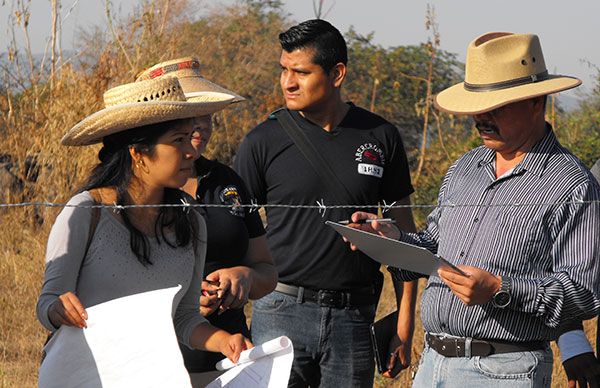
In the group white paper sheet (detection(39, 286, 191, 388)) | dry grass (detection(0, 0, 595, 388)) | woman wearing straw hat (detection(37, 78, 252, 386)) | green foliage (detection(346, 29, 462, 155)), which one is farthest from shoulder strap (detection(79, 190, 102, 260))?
green foliage (detection(346, 29, 462, 155))

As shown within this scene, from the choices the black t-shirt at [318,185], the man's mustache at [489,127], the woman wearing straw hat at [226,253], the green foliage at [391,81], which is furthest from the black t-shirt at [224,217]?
the green foliage at [391,81]

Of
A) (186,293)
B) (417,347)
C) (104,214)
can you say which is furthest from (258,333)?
(417,347)

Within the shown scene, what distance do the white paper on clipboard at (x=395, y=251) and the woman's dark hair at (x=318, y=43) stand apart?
1.43 meters

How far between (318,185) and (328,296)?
45cm

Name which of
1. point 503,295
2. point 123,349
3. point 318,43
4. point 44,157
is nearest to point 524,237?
point 503,295

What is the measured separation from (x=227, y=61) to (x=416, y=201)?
6454 mm

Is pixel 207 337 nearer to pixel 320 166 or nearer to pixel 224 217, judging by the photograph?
pixel 224 217

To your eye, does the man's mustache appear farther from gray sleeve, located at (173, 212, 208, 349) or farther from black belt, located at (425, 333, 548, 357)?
gray sleeve, located at (173, 212, 208, 349)

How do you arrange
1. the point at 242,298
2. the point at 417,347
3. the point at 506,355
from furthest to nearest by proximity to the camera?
the point at 417,347, the point at 242,298, the point at 506,355

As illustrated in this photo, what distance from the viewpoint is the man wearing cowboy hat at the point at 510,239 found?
11.9 ft

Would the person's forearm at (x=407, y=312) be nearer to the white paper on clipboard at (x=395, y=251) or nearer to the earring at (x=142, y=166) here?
the white paper on clipboard at (x=395, y=251)

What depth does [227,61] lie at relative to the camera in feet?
52.3

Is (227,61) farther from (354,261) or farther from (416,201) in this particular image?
(354,261)

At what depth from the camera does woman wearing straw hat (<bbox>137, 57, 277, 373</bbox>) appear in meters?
4.02
